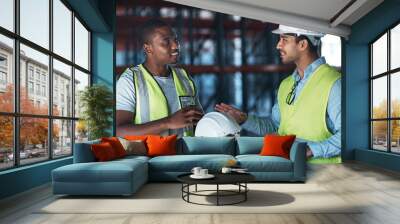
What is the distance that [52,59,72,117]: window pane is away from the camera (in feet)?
22.1

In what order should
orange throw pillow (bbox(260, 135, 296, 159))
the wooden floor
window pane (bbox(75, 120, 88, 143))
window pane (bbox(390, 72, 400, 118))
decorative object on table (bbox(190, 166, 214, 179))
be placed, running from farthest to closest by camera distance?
1. window pane (bbox(390, 72, 400, 118))
2. window pane (bbox(75, 120, 88, 143))
3. orange throw pillow (bbox(260, 135, 296, 159))
4. decorative object on table (bbox(190, 166, 214, 179))
5. the wooden floor

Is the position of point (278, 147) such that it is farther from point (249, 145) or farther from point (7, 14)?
point (7, 14)

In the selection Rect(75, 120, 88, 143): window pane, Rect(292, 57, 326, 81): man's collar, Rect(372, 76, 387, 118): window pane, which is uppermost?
Rect(292, 57, 326, 81): man's collar

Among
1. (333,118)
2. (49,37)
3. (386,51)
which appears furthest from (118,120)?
(386,51)

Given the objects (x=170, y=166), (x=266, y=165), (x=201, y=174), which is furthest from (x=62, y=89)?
(x=266, y=165)

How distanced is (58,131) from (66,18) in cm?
217

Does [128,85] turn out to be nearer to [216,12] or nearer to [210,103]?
[210,103]

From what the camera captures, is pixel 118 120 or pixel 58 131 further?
pixel 118 120

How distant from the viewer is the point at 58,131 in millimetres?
6809

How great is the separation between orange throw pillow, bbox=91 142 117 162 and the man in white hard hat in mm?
3702

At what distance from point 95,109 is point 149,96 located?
4.84 feet

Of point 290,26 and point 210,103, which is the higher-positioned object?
point 290,26

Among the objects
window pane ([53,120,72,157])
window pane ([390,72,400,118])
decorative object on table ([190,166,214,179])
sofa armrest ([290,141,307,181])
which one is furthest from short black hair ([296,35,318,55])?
window pane ([53,120,72,157])

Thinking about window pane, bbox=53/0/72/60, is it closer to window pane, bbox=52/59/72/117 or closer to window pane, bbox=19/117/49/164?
window pane, bbox=52/59/72/117
